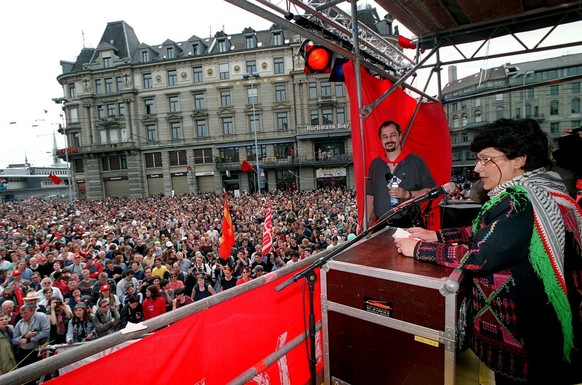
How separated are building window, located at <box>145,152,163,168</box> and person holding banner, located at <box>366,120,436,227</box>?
39883mm

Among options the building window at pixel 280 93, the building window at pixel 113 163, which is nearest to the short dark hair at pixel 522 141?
the building window at pixel 280 93

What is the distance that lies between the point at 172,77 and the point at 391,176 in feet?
134

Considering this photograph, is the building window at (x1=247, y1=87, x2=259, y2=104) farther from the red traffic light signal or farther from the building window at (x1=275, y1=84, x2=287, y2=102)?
the red traffic light signal

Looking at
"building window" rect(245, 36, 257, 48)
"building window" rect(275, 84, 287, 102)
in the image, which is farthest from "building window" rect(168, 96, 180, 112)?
"building window" rect(275, 84, 287, 102)

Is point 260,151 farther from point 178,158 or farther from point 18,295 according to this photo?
point 18,295

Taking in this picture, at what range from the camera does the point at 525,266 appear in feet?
5.22

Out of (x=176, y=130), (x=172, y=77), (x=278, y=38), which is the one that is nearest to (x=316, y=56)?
(x=278, y=38)

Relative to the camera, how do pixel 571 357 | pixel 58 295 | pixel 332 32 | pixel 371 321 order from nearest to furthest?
pixel 571 357 < pixel 371 321 < pixel 332 32 < pixel 58 295

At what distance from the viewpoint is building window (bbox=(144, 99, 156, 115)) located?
130 feet

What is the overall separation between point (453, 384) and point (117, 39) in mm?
52111

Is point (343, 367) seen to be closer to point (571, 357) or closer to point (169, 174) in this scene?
point (571, 357)

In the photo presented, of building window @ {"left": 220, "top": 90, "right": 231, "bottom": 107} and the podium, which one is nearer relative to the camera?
the podium

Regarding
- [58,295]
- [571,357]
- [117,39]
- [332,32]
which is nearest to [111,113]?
[117,39]

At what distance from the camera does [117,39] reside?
4262cm
